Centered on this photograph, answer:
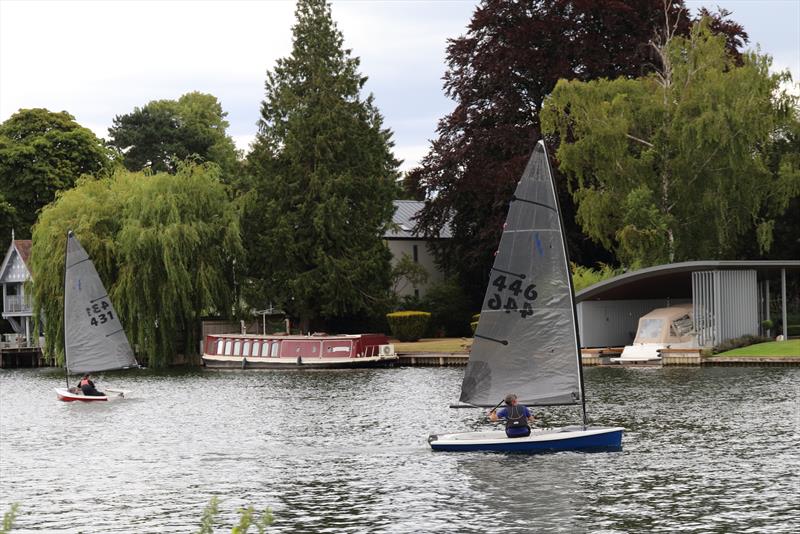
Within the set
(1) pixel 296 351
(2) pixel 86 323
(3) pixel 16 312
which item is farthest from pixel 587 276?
(3) pixel 16 312

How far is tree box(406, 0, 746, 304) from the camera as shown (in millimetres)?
73750

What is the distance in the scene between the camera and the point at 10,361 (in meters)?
88.0

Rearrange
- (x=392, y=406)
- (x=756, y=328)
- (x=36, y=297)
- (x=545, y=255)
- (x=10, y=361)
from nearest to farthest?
(x=545, y=255), (x=392, y=406), (x=756, y=328), (x=36, y=297), (x=10, y=361)

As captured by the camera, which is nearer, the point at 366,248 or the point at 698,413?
the point at 698,413

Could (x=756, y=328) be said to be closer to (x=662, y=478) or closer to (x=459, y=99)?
(x=459, y=99)

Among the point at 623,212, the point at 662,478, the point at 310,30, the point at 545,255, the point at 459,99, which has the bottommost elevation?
the point at 662,478

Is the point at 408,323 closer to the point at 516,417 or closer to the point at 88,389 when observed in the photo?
the point at 88,389

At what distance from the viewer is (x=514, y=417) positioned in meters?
31.0

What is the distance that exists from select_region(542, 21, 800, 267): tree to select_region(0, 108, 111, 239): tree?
158 ft

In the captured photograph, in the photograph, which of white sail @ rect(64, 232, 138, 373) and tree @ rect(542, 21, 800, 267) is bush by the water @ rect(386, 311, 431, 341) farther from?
white sail @ rect(64, 232, 138, 373)

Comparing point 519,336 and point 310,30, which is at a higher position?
point 310,30

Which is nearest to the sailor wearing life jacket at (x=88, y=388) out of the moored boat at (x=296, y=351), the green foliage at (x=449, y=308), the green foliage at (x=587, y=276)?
the moored boat at (x=296, y=351)

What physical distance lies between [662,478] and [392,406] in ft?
62.3

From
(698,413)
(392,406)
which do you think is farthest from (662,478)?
(392,406)
